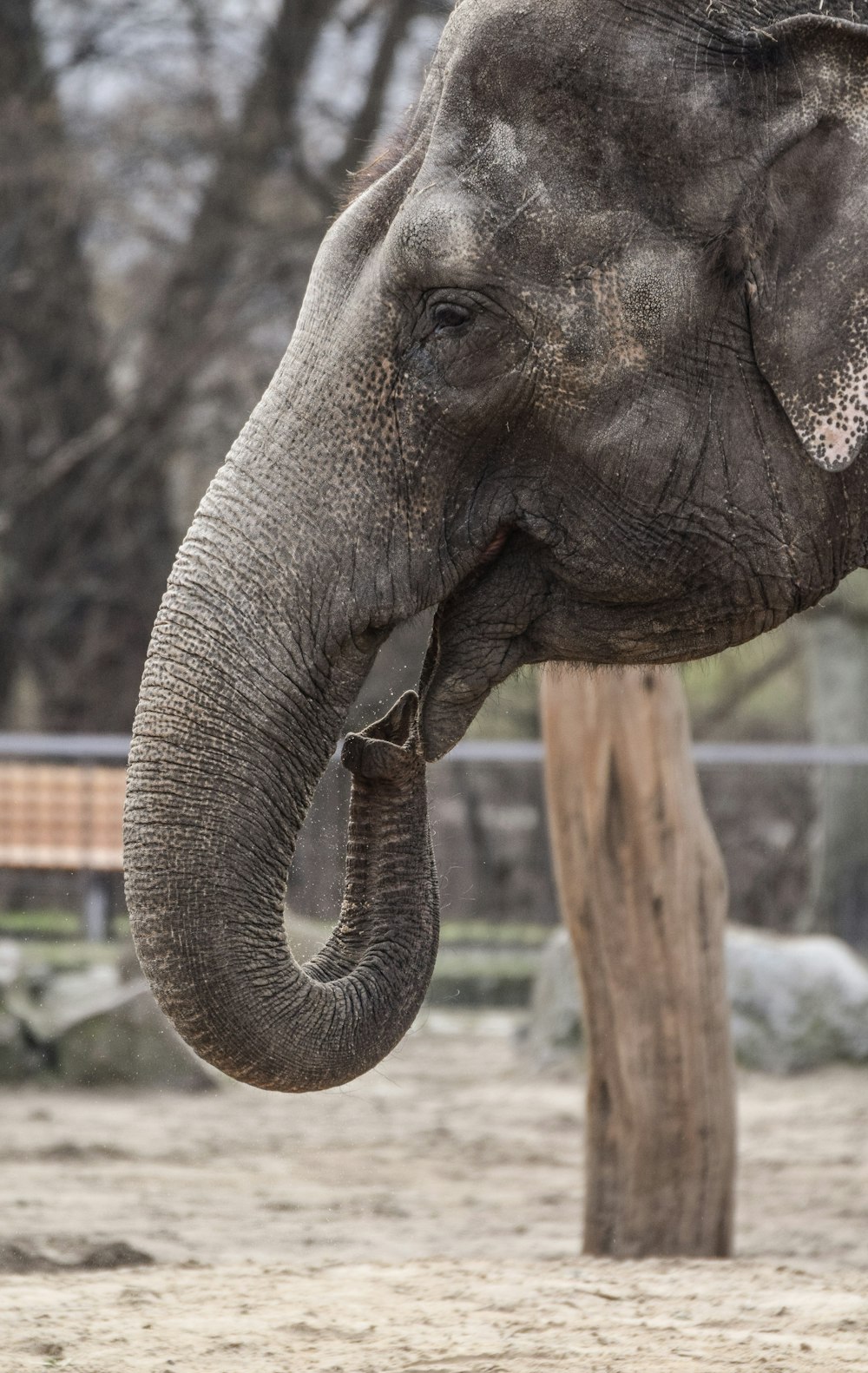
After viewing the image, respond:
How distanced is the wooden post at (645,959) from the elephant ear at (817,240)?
2563mm

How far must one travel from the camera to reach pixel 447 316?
297 centimetres

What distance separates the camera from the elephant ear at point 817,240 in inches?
113

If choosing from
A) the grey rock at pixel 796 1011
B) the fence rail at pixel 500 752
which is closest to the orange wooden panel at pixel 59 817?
the fence rail at pixel 500 752

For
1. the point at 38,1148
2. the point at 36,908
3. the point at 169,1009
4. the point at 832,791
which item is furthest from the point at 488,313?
the point at 832,791

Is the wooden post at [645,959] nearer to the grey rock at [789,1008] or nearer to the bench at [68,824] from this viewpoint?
the grey rock at [789,1008]

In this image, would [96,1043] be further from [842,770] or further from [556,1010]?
[842,770]

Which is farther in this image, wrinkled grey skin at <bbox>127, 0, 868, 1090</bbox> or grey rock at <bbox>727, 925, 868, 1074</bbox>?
grey rock at <bbox>727, 925, 868, 1074</bbox>

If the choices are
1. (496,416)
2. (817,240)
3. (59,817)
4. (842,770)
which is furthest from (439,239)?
(842,770)

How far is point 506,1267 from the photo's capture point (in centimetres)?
454

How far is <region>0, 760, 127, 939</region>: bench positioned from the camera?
34.3 feet

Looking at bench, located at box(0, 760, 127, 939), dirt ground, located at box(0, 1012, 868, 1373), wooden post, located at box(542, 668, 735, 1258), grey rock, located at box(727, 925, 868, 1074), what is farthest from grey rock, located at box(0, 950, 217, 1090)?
wooden post, located at box(542, 668, 735, 1258)

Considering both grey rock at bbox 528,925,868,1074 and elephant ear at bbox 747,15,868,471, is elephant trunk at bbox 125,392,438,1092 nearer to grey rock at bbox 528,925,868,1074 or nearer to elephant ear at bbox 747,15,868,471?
elephant ear at bbox 747,15,868,471

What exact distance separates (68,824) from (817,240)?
825 cm

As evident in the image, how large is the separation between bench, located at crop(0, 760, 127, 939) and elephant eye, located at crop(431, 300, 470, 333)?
7.74m
